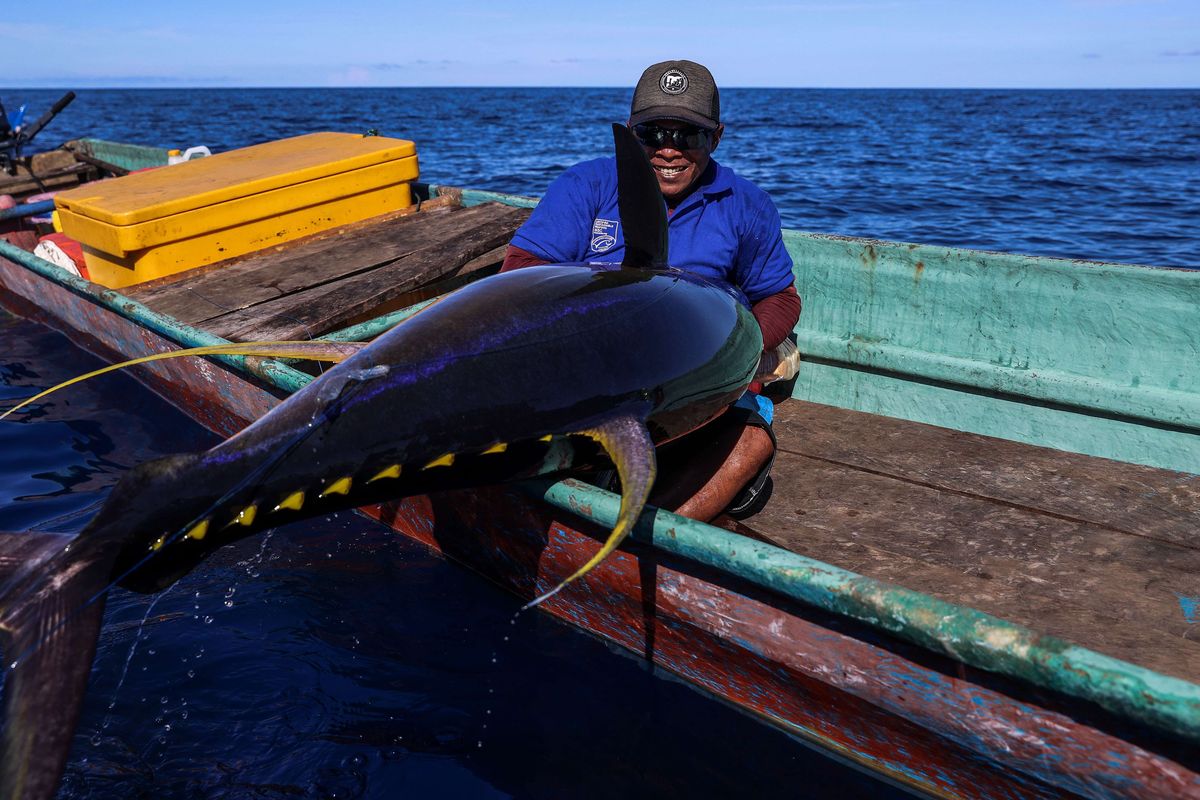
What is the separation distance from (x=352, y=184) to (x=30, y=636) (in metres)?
4.99

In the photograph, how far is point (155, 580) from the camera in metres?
2.23

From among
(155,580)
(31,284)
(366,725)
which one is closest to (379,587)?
(366,725)

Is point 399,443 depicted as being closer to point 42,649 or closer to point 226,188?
point 42,649

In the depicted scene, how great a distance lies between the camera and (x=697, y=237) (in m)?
3.79

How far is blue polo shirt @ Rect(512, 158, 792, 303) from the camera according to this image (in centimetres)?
378

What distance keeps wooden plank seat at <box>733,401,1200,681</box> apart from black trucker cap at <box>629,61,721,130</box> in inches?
69.8

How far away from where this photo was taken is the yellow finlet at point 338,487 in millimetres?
2285

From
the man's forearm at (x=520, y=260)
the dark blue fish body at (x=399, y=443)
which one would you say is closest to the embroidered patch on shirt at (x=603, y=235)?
the man's forearm at (x=520, y=260)

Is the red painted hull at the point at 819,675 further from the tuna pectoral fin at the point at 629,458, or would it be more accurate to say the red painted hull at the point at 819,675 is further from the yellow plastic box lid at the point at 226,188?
the yellow plastic box lid at the point at 226,188

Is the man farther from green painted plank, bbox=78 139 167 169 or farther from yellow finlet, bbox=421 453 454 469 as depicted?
green painted plank, bbox=78 139 167 169

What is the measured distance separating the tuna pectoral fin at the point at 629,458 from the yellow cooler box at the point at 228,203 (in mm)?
4152

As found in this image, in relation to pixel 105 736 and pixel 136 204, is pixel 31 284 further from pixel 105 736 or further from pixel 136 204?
pixel 105 736

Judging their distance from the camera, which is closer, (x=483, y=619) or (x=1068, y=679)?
(x=1068, y=679)

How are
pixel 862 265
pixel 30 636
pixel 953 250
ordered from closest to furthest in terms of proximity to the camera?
pixel 30 636
pixel 953 250
pixel 862 265
